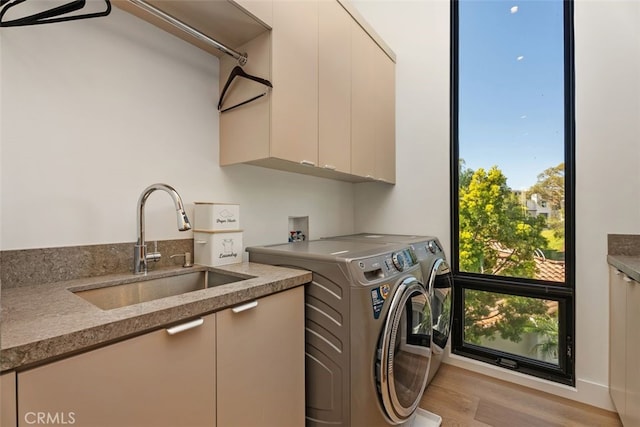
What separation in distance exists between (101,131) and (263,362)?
1122 mm

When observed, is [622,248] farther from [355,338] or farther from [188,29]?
[188,29]

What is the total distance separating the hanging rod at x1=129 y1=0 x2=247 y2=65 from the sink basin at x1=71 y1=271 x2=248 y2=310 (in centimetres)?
107

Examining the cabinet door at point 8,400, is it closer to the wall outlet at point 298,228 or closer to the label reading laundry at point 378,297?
the label reading laundry at point 378,297

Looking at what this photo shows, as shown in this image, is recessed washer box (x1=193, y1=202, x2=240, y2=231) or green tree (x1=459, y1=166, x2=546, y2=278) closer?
recessed washer box (x1=193, y1=202, x2=240, y2=231)

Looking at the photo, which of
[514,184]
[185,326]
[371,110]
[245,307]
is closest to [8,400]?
[185,326]

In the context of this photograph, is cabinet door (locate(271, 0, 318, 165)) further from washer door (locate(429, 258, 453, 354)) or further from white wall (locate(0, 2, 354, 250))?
washer door (locate(429, 258, 453, 354))

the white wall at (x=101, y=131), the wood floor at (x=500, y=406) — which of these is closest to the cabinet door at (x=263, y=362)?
the white wall at (x=101, y=131)

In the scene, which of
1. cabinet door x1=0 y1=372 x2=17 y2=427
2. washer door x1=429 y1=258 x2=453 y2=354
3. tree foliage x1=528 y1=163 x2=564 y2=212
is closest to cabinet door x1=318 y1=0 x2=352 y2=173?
washer door x1=429 y1=258 x2=453 y2=354

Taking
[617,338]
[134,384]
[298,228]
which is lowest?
[617,338]

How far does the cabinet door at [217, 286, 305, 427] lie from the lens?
0.93 meters

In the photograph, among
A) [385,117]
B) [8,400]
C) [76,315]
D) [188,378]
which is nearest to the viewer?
[8,400]

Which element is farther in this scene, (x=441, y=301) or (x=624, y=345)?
(x=441, y=301)

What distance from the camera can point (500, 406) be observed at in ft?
5.75

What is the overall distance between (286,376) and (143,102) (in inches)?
52.7
